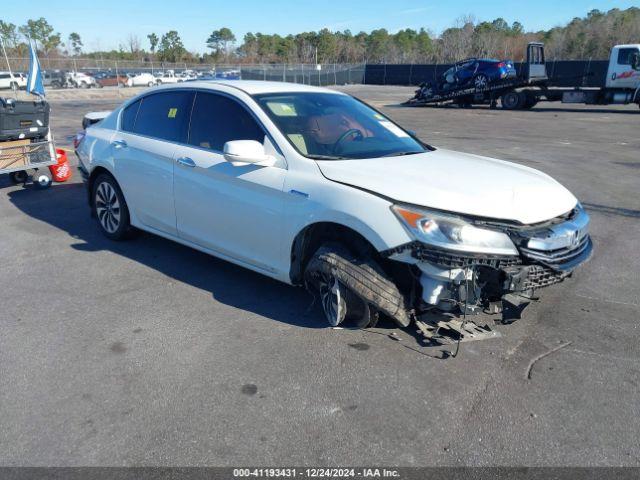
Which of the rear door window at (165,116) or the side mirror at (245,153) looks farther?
the rear door window at (165,116)

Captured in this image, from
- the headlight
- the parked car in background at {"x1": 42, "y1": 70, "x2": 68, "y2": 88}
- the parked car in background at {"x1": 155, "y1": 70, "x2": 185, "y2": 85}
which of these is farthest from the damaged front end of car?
the parked car in background at {"x1": 155, "y1": 70, "x2": 185, "y2": 85}

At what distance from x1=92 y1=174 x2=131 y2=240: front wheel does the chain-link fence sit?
41226 mm

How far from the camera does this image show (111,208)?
572 centimetres

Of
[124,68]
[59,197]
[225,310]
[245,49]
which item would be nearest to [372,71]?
[124,68]

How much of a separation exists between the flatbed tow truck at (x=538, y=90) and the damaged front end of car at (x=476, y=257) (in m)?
24.6

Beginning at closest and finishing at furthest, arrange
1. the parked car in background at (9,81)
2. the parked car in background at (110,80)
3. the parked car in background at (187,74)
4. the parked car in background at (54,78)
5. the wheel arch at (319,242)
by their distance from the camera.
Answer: the wheel arch at (319,242) < the parked car in background at (9,81) < the parked car in background at (54,78) < the parked car in background at (110,80) < the parked car in background at (187,74)

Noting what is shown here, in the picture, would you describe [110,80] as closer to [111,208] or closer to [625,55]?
[625,55]

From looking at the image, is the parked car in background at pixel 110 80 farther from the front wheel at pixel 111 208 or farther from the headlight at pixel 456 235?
the headlight at pixel 456 235

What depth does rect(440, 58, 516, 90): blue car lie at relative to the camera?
2595 cm

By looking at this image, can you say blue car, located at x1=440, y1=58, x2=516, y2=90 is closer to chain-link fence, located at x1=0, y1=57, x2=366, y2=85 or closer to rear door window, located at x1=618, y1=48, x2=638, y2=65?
rear door window, located at x1=618, y1=48, x2=638, y2=65

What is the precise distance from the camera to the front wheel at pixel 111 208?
5582 millimetres

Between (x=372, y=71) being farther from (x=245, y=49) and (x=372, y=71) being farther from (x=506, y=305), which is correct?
(x=245, y=49)

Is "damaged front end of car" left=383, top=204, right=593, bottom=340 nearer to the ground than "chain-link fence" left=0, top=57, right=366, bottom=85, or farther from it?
nearer to the ground

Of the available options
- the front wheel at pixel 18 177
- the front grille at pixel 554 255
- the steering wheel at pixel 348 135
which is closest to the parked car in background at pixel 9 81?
the front wheel at pixel 18 177
